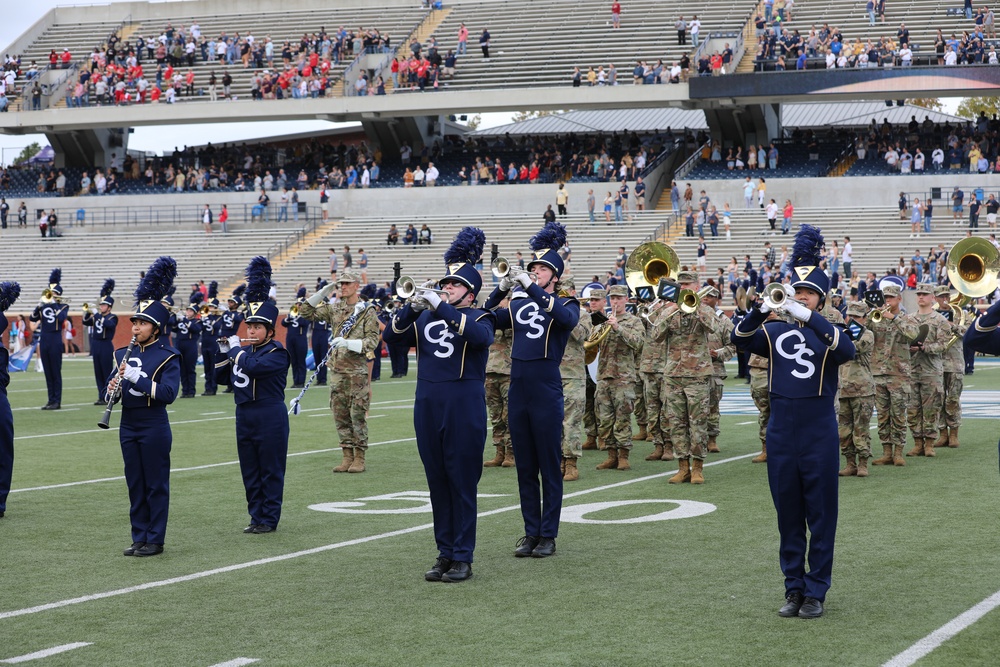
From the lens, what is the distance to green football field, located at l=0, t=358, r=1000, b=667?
5902 millimetres

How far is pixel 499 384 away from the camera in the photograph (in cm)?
1243

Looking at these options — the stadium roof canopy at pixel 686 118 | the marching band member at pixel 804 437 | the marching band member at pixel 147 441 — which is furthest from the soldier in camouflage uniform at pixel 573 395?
the stadium roof canopy at pixel 686 118

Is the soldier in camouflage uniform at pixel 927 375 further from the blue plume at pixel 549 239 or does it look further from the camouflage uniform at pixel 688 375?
the blue plume at pixel 549 239

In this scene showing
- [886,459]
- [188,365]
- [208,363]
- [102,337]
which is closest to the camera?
[886,459]

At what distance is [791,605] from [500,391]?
622cm

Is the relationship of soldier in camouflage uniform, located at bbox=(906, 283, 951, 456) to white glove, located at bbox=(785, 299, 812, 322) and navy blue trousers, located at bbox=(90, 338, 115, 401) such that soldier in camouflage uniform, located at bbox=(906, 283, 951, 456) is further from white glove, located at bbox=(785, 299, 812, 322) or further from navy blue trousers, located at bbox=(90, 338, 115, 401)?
navy blue trousers, located at bbox=(90, 338, 115, 401)

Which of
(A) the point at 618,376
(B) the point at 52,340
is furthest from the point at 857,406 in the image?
(B) the point at 52,340

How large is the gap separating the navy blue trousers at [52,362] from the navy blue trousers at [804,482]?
1458 centimetres

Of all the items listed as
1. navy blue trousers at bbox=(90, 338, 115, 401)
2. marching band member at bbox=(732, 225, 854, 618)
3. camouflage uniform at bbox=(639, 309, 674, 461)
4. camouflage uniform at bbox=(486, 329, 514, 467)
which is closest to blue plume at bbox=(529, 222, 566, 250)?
marching band member at bbox=(732, 225, 854, 618)

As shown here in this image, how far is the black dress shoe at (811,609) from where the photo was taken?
20.9 feet

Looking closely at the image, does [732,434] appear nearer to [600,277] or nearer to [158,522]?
[158,522]

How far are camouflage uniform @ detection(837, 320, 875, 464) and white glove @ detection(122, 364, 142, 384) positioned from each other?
630cm

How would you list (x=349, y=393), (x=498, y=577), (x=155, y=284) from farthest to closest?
1. (x=349, y=393)
2. (x=155, y=284)
3. (x=498, y=577)

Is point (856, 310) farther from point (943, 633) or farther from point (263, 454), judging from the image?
point (943, 633)
